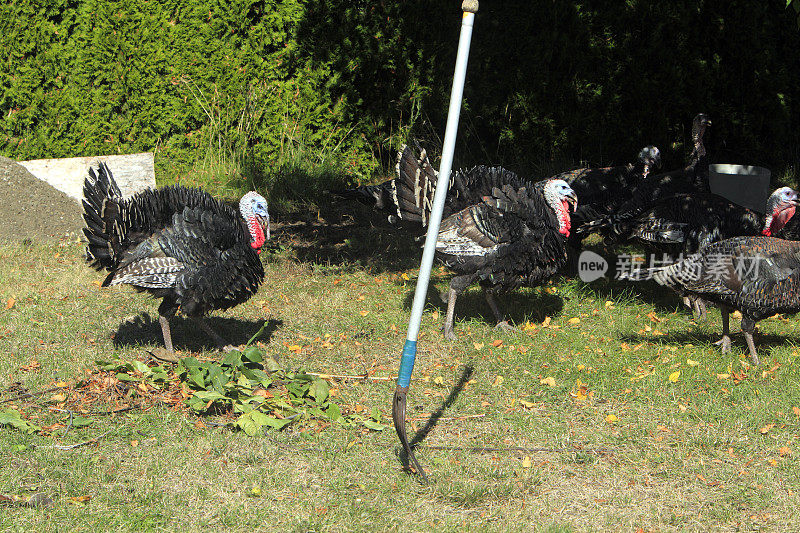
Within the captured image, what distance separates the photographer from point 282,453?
15.1ft

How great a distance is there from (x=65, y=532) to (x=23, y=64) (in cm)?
856

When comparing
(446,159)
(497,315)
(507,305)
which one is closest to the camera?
(446,159)

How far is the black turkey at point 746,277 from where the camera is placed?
567cm

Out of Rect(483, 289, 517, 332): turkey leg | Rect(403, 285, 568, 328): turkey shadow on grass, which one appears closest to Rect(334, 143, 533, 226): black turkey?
Rect(483, 289, 517, 332): turkey leg

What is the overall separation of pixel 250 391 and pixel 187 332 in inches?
69.6

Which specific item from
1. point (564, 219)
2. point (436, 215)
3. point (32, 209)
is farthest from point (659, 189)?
point (32, 209)

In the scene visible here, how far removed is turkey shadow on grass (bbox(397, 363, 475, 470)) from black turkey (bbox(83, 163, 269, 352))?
71.4 inches

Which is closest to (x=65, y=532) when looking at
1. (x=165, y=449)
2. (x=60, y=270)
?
(x=165, y=449)

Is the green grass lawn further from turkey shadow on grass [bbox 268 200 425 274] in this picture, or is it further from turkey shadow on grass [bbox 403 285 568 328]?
turkey shadow on grass [bbox 268 200 425 274]

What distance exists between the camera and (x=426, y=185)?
255 inches

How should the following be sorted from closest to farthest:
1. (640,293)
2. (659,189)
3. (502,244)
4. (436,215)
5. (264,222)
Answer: (436,215) < (264,222) < (502,244) < (640,293) < (659,189)

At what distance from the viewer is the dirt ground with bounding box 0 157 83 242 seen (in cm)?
910

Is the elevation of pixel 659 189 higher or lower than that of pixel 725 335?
higher

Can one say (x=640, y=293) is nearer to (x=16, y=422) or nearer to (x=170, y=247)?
(x=170, y=247)
